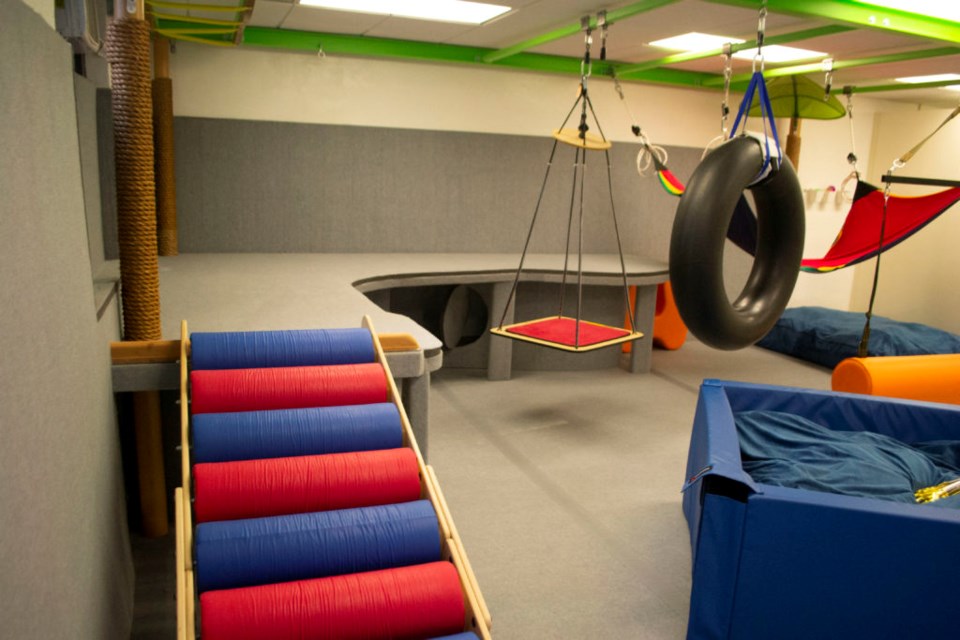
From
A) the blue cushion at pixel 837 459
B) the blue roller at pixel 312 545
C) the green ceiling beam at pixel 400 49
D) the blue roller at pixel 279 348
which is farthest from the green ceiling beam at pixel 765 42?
the blue roller at pixel 312 545

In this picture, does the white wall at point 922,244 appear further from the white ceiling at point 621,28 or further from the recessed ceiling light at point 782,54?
the recessed ceiling light at point 782,54

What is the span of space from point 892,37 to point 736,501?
3858 mm

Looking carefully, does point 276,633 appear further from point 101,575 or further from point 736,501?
point 736,501

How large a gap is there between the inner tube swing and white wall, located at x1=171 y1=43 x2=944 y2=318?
3.79 m

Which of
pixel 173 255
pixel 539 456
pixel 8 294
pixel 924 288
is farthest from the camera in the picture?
pixel 924 288

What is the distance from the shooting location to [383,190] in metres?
6.05

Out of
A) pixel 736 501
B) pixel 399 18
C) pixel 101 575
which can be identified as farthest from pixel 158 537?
pixel 399 18

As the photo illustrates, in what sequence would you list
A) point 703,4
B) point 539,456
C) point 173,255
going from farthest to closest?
point 173,255 < point 539,456 < point 703,4

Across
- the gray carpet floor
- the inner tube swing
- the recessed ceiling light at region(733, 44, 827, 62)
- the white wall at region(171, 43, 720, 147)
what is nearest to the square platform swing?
the gray carpet floor

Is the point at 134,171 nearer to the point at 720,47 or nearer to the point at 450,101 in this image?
the point at 450,101

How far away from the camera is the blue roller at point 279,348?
257cm

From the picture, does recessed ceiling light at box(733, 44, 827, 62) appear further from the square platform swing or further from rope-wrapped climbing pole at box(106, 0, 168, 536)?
rope-wrapped climbing pole at box(106, 0, 168, 536)

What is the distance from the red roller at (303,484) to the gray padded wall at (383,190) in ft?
12.5

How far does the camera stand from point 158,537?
3154 mm
